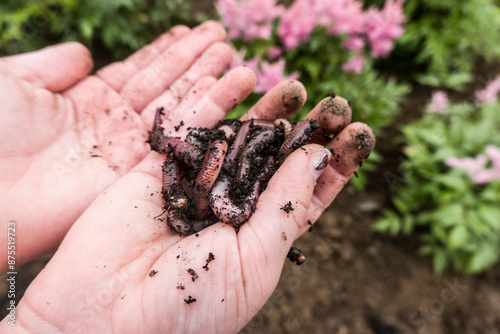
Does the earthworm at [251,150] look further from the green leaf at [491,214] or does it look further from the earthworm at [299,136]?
the green leaf at [491,214]

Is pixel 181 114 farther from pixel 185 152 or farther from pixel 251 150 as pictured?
pixel 251 150

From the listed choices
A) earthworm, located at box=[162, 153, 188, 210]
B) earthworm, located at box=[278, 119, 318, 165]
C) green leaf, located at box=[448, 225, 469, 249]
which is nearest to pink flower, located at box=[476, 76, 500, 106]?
green leaf, located at box=[448, 225, 469, 249]

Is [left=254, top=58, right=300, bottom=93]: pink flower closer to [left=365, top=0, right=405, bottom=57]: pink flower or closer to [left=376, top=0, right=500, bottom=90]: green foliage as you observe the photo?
[left=365, top=0, right=405, bottom=57]: pink flower

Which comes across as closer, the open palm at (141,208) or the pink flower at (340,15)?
the open palm at (141,208)

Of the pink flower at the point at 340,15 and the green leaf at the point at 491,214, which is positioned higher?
the pink flower at the point at 340,15

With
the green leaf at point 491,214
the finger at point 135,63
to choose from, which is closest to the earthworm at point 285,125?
the finger at point 135,63

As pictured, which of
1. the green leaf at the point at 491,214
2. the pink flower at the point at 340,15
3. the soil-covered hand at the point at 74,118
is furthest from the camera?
the green leaf at the point at 491,214
